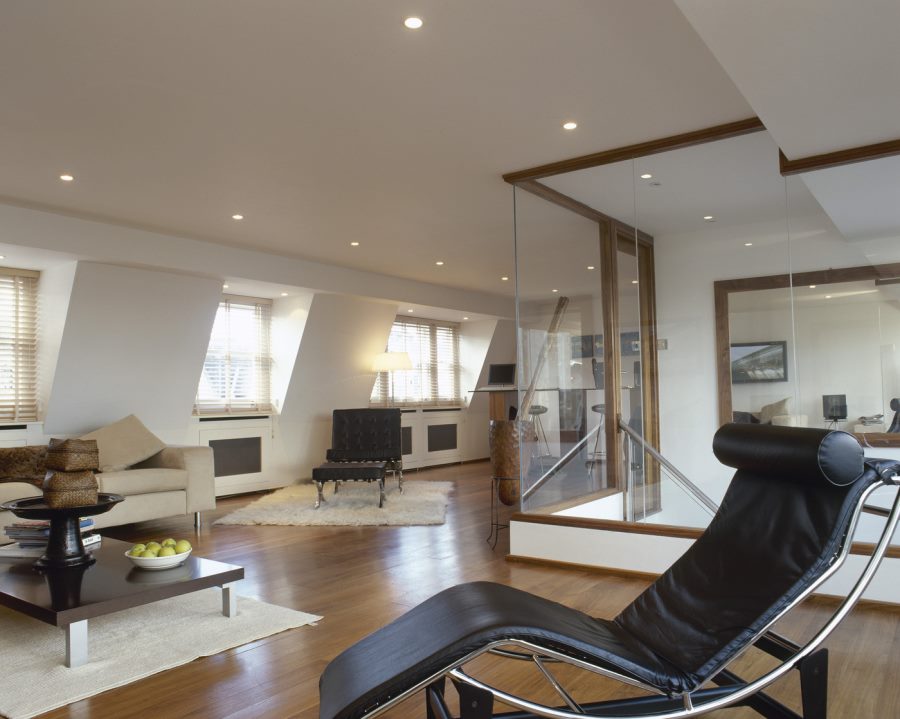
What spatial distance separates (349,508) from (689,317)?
155 inches

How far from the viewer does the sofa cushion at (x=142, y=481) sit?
5.48m

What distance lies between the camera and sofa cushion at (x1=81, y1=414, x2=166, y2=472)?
5.86 metres

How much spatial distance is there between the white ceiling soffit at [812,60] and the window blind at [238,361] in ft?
21.1

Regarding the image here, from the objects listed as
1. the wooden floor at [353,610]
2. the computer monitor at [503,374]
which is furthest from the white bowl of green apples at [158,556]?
the computer monitor at [503,374]

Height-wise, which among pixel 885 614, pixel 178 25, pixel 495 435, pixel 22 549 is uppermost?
pixel 178 25

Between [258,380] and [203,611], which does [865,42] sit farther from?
[258,380]

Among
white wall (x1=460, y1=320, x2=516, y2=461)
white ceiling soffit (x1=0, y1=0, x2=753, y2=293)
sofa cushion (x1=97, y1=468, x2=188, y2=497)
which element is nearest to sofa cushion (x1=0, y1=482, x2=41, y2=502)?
sofa cushion (x1=97, y1=468, x2=188, y2=497)

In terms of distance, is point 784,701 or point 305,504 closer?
point 784,701

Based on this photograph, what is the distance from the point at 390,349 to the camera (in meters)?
10.2

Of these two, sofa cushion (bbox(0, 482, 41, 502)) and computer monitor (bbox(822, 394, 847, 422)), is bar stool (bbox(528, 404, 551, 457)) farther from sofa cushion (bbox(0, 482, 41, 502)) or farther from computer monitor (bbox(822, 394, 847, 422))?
sofa cushion (bbox(0, 482, 41, 502))

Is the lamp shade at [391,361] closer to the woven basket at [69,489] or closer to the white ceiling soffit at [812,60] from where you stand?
the woven basket at [69,489]

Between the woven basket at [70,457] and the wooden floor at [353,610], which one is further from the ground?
the woven basket at [70,457]

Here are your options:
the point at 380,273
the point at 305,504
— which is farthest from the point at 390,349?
the point at 305,504

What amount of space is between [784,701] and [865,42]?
2271mm
